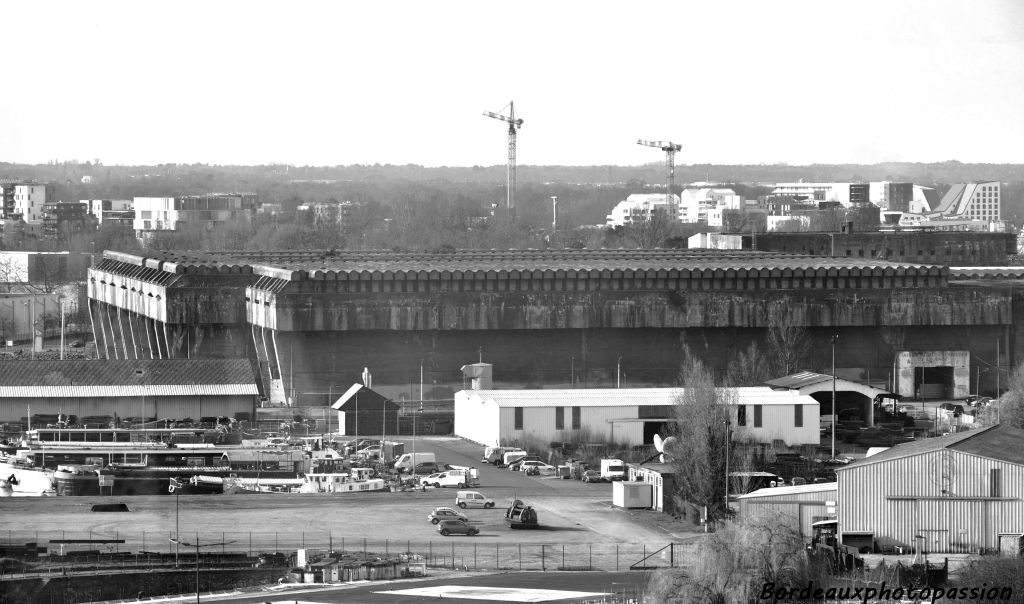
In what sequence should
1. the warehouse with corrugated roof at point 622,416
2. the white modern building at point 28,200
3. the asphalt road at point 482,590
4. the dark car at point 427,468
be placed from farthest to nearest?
the white modern building at point 28,200, the warehouse with corrugated roof at point 622,416, the dark car at point 427,468, the asphalt road at point 482,590

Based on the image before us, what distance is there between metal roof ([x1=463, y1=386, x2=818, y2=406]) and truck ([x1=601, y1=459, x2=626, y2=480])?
470 centimetres

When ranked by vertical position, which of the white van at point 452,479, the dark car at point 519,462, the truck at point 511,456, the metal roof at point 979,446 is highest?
the metal roof at point 979,446

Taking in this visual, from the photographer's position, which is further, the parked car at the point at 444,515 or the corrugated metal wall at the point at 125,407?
the corrugated metal wall at the point at 125,407

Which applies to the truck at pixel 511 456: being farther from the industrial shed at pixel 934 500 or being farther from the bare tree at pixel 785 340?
the industrial shed at pixel 934 500

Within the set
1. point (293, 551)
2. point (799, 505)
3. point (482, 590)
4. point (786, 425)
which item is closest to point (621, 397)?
point (786, 425)

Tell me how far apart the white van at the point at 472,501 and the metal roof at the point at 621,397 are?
9821mm

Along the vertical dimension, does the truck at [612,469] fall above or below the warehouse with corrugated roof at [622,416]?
below

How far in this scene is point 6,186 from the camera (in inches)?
6836

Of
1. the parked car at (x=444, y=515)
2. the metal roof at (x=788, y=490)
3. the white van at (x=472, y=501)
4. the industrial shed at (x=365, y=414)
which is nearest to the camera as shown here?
the metal roof at (x=788, y=490)

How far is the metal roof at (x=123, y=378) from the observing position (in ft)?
171

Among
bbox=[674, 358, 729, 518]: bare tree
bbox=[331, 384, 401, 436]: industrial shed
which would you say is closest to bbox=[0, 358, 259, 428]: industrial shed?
bbox=[331, 384, 401, 436]: industrial shed

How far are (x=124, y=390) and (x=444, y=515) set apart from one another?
16.3 meters

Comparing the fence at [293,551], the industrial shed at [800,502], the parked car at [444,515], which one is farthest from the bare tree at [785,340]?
the fence at [293,551]

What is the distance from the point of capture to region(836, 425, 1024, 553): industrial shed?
3347cm
